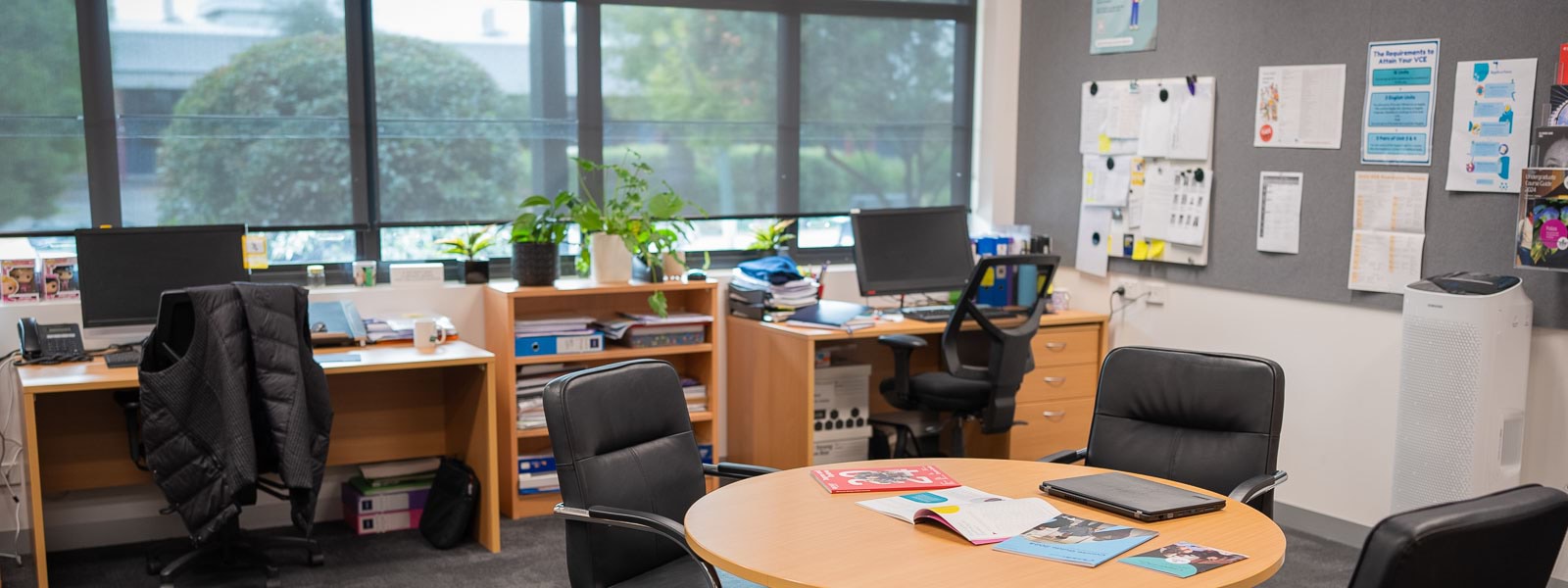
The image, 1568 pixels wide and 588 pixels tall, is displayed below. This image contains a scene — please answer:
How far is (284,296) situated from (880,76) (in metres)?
2.94

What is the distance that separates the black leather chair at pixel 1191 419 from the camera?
3.01 m

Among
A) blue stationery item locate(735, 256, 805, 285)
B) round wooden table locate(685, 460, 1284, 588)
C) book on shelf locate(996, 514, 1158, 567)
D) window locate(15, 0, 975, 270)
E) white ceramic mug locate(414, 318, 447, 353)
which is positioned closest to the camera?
round wooden table locate(685, 460, 1284, 588)

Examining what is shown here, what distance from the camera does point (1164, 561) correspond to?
7.23 ft

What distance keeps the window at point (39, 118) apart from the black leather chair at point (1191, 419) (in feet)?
11.3

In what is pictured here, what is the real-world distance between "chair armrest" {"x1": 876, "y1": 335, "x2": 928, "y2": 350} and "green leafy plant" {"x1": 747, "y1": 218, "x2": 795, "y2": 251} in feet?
3.10

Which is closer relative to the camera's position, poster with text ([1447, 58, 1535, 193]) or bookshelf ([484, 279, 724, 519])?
poster with text ([1447, 58, 1535, 193])

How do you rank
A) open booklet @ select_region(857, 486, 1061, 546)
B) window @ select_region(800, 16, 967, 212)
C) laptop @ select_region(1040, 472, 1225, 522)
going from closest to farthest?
1. open booklet @ select_region(857, 486, 1061, 546)
2. laptop @ select_region(1040, 472, 1225, 522)
3. window @ select_region(800, 16, 967, 212)

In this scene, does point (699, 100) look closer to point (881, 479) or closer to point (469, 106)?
point (469, 106)

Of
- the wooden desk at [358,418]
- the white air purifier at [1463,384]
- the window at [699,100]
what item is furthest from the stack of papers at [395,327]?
the white air purifier at [1463,384]

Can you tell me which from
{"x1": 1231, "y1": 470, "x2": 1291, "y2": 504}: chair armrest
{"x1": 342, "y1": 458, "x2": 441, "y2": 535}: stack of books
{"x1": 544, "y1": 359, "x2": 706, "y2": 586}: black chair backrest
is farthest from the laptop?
{"x1": 342, "y1": 458, "x2": 441, "y2": 535}: stack of books

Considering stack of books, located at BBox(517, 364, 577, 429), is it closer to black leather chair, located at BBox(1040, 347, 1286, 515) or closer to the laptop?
black leather chair, located at BBox(1040, 347, 1286, 515)

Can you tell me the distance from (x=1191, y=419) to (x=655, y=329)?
2.26 metres

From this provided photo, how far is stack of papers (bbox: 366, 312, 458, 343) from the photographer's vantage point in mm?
4398

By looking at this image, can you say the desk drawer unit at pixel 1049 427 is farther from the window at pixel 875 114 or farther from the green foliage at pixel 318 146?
the green foliage at pixel 318 146
